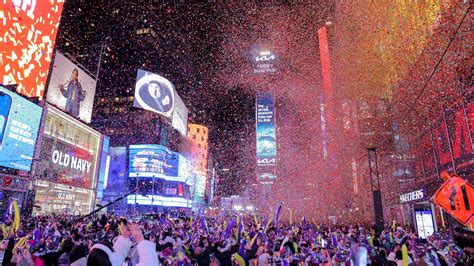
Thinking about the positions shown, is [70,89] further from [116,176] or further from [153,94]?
[116,176]

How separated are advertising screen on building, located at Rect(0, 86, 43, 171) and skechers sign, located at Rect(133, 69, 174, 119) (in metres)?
24.1

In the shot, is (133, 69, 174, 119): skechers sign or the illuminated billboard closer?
(133, 69, 174, 119): skechers sign

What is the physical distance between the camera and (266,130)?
7856cm

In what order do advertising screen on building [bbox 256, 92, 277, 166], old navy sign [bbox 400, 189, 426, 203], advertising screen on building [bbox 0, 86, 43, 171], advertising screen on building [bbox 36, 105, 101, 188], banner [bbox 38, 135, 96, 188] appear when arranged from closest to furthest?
old navy sign [bbox 400, 189, 426, 203], advertising screen on building [bbox 0, 86, 43, 171], banner [bbox 38, 135, 96, 188], advertising screen on building [bbox 36, 105, 101, 188], advertising screen on building [bbox 256, 92, 277, 166]

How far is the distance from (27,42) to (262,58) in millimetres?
62490

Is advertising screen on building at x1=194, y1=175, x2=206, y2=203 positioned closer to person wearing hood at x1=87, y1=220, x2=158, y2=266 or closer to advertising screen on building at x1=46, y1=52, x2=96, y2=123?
advertising screen on building at x1=46, y1=52, x2=96, y2=123

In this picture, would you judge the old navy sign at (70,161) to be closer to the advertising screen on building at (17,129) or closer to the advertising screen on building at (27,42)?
the advertising screen on building at (17,129)

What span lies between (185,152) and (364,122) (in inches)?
2214

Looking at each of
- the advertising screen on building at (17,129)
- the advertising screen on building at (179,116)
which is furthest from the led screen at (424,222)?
the advertising screen on building at (179,116)

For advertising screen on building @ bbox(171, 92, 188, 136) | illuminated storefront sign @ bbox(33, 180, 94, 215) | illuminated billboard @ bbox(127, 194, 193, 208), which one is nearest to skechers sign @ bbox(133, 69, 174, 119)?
advertising screen on building @ bbox(171, 92, 188, 136)

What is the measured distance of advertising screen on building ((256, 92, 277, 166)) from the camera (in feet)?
253

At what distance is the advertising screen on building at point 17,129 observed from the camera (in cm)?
2567

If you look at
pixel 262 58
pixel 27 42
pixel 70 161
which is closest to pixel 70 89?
pixel 70 161

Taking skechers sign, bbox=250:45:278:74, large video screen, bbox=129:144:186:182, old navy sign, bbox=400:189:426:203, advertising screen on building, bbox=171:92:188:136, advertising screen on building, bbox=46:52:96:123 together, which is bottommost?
old navy sign, bbox=400:189:426:203
